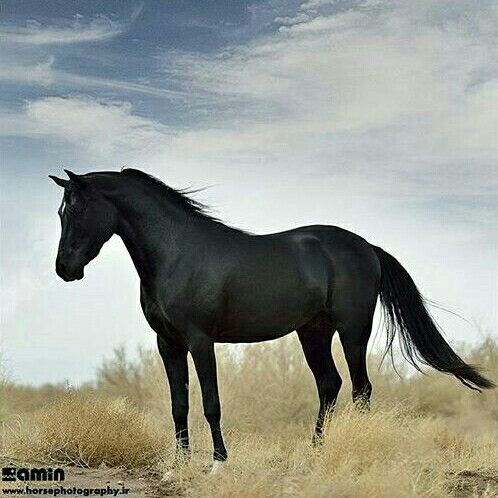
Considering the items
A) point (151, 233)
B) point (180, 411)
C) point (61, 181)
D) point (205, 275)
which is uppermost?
point (61, 181)

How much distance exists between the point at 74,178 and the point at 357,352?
8.80 feet

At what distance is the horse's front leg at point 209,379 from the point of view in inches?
247

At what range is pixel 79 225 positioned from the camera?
21.4 ft

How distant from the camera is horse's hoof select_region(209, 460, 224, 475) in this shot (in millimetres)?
6155

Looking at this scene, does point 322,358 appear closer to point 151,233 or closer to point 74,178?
point 151,233

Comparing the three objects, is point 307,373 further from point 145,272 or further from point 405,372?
point 145,272

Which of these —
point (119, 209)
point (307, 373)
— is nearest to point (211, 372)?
point (119, 209)

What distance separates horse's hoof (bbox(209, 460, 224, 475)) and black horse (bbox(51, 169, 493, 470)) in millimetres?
37

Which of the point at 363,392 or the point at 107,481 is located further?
the point at 363,392

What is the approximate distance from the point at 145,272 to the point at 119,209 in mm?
519

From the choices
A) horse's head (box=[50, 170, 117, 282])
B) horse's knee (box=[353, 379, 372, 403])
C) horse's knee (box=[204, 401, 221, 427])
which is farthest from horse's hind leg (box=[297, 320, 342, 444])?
horse's head (box=[50, 170, 117, 282])

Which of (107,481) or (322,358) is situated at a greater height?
(322,358)

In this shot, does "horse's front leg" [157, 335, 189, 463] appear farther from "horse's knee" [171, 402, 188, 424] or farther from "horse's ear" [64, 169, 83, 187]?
"horse's ear" [64, 169, 83, 187]

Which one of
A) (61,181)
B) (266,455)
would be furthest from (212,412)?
(61,181)
